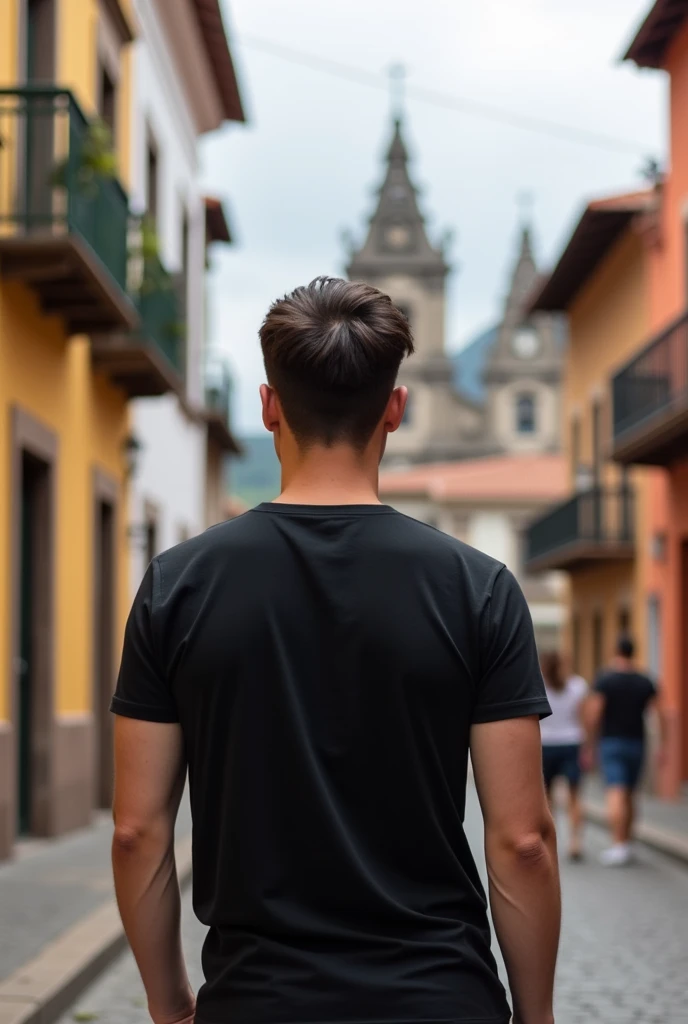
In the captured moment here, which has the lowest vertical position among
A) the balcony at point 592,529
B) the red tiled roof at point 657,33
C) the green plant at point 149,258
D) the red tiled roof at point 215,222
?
the balcony at point 592,529

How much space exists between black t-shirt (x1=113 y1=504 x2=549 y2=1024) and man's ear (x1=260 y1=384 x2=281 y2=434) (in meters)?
0.16

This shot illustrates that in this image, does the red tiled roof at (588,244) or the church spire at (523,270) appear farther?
the church spire at (523,270)

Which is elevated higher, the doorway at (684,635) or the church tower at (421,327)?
the church tower at (421,327)

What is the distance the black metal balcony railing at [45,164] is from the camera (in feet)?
40.4

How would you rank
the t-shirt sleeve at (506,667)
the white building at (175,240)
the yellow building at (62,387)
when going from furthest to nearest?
the white building at (175,240), the yellow building at (62,387), the t-shirt sleeve at (506,667)

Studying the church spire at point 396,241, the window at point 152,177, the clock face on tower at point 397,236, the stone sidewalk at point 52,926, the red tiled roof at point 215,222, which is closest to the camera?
the stone sidewalk at point 52,926

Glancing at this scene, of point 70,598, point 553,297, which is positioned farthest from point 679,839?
point 553,297

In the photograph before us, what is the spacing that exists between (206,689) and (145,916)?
361 millimetres

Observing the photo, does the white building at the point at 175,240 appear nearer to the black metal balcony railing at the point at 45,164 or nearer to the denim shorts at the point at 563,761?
the black metal balcony railing at the point at 45,164

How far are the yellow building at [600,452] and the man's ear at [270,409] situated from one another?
22528mm

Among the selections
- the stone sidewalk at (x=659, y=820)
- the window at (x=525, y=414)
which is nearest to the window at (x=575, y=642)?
the stone sidewalk at (x=659, y=820)

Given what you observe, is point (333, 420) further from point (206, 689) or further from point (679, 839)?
point (679, 839)

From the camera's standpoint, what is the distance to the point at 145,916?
2.48 m

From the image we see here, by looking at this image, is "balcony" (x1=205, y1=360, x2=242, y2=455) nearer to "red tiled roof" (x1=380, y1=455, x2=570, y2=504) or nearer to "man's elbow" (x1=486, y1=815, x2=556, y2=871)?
"man's elbow" (x1=486, y1=815, x2=556, y2=871)
